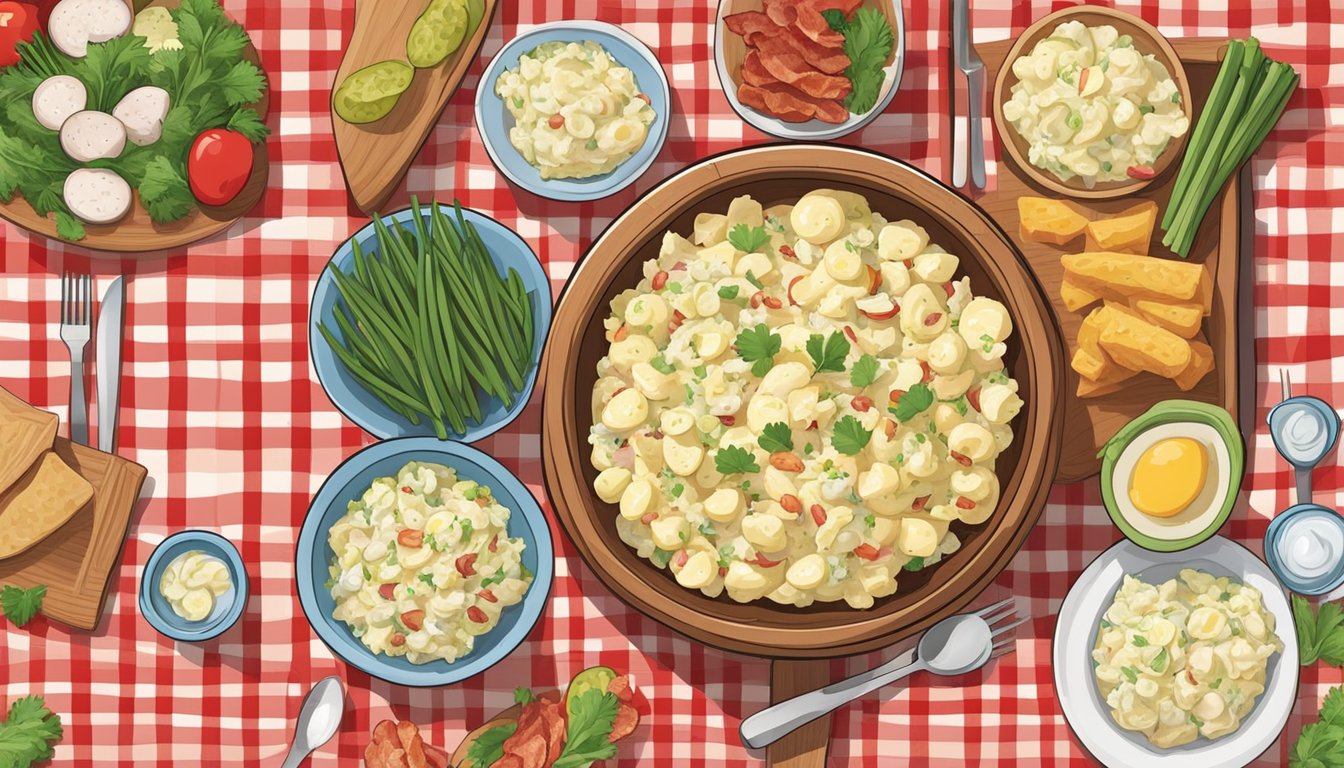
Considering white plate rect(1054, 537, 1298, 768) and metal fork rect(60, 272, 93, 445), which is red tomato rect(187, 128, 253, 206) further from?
white plate rect(1054, 537, 1298, 768)

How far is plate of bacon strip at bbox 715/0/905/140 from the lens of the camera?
3.05 m

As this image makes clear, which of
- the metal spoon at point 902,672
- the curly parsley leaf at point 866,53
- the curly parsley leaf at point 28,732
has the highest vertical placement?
the curly parsley leaf at point 866,53

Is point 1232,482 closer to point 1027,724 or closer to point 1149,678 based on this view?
point 1149,678

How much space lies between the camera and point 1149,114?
3.01m

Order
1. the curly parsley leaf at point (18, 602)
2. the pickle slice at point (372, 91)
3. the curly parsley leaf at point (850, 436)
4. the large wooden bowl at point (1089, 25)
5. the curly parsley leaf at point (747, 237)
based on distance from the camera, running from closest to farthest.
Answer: the curly parsley leaf at point (850, 436) < the curly parsley leaf at point (747, 237) < the large wooden bowl at point (1089, 25) < the pickle slice at point (372, 91) < the curly parsley leaf at point (18, 602)

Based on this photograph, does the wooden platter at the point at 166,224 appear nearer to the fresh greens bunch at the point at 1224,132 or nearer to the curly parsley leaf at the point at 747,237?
the curly parsley leaf at the point at 747,237

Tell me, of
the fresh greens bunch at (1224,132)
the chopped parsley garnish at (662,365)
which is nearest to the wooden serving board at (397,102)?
the chopped parsley garnish at (662,365)

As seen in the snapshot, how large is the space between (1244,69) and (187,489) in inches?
135

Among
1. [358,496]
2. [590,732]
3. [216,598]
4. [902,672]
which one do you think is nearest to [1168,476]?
[902,672]

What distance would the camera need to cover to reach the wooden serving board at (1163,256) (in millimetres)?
3076

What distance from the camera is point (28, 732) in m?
3.29

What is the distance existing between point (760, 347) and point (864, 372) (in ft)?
0.93

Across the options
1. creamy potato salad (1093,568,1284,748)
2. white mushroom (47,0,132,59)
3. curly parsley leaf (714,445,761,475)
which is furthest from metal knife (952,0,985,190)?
white mushroom (47,0,132,59)

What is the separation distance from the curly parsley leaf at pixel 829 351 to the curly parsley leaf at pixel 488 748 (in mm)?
1458
